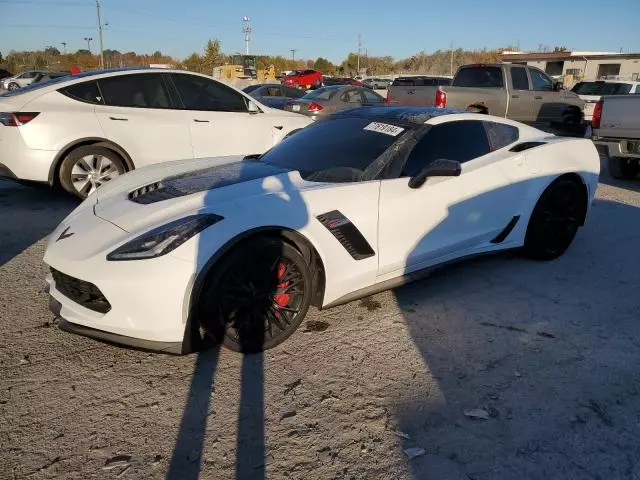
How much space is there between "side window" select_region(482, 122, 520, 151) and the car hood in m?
1.77

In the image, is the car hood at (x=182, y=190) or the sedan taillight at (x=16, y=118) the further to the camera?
the sedan taillight at (x=16, y=118)

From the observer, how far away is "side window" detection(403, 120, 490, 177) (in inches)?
140

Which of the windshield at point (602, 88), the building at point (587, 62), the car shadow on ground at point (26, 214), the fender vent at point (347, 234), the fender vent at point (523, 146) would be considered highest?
the building at point (587, 62)

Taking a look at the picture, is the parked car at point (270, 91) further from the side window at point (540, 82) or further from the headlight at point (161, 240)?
the headlight at point (161, 240)

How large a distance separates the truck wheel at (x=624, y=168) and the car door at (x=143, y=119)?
692cm

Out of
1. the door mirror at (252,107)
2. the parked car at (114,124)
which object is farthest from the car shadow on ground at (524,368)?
the door mirror at (252,107)

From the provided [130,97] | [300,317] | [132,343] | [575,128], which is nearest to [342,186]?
[300,317]

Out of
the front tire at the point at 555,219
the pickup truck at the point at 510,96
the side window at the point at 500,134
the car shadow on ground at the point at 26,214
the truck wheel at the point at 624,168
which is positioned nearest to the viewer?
the side window at the point at 500,134

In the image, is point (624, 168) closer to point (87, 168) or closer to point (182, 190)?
point (182, 190)

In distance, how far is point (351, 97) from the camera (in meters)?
13.4

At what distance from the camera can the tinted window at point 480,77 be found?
10.9 m

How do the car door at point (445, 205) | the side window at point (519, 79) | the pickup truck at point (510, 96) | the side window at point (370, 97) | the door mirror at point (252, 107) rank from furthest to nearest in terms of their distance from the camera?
1. the side window at point (370, 97)
2. the side window at point (519, 79)
3. the pickup truck at point (510, 96)
4. the door mirror at point (252, 107)
5. the car door at point (445, 205)

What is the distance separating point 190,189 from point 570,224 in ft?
11.1

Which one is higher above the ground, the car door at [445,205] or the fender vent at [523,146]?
the fender vent at [523,146]
